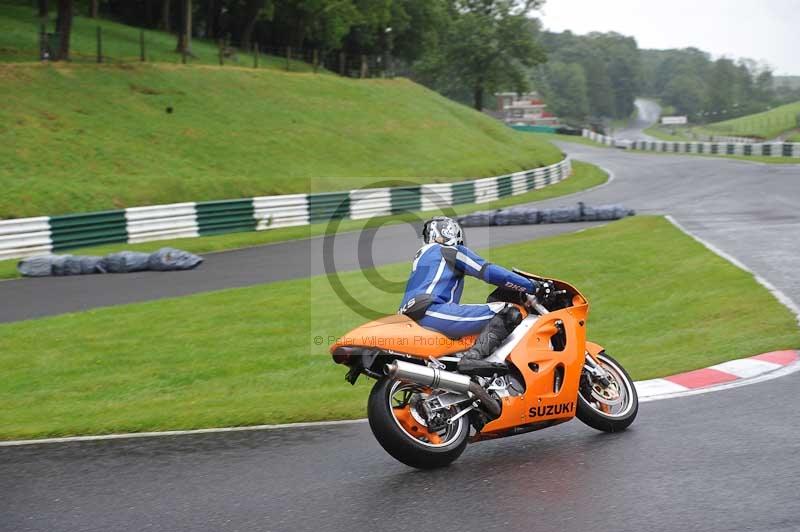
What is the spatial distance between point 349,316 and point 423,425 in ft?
24.6

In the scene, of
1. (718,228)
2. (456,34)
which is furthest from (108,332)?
(456,34)

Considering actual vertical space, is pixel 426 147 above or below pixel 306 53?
below

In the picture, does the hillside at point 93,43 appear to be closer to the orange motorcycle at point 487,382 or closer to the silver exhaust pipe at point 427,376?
the orange motorcycle at point 487,382

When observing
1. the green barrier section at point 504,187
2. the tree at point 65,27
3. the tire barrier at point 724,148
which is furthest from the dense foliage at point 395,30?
the green barrier section at point 504,187

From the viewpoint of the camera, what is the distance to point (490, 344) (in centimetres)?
680

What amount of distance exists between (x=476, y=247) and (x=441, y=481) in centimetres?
1474

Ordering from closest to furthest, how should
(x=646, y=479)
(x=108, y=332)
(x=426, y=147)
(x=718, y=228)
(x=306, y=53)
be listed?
1. (x=646, y=479)
2. (x=108, y=332)
3. (x=718, y=228)
4. (x=426, y=147)
5. (x=306, y=53)

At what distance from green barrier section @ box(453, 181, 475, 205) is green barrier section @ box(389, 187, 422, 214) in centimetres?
200

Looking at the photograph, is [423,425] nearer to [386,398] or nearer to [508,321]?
[386,398]

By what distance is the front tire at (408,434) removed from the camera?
6.13m

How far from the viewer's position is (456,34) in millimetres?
82312

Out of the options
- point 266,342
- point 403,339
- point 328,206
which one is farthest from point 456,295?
point 328,206

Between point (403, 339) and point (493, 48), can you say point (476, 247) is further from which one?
point (493, 48)

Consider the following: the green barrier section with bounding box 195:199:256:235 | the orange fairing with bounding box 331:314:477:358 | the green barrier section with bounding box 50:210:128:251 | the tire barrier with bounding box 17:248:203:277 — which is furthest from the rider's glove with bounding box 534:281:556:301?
the green barrier section with bounding box 195:199:256:235
